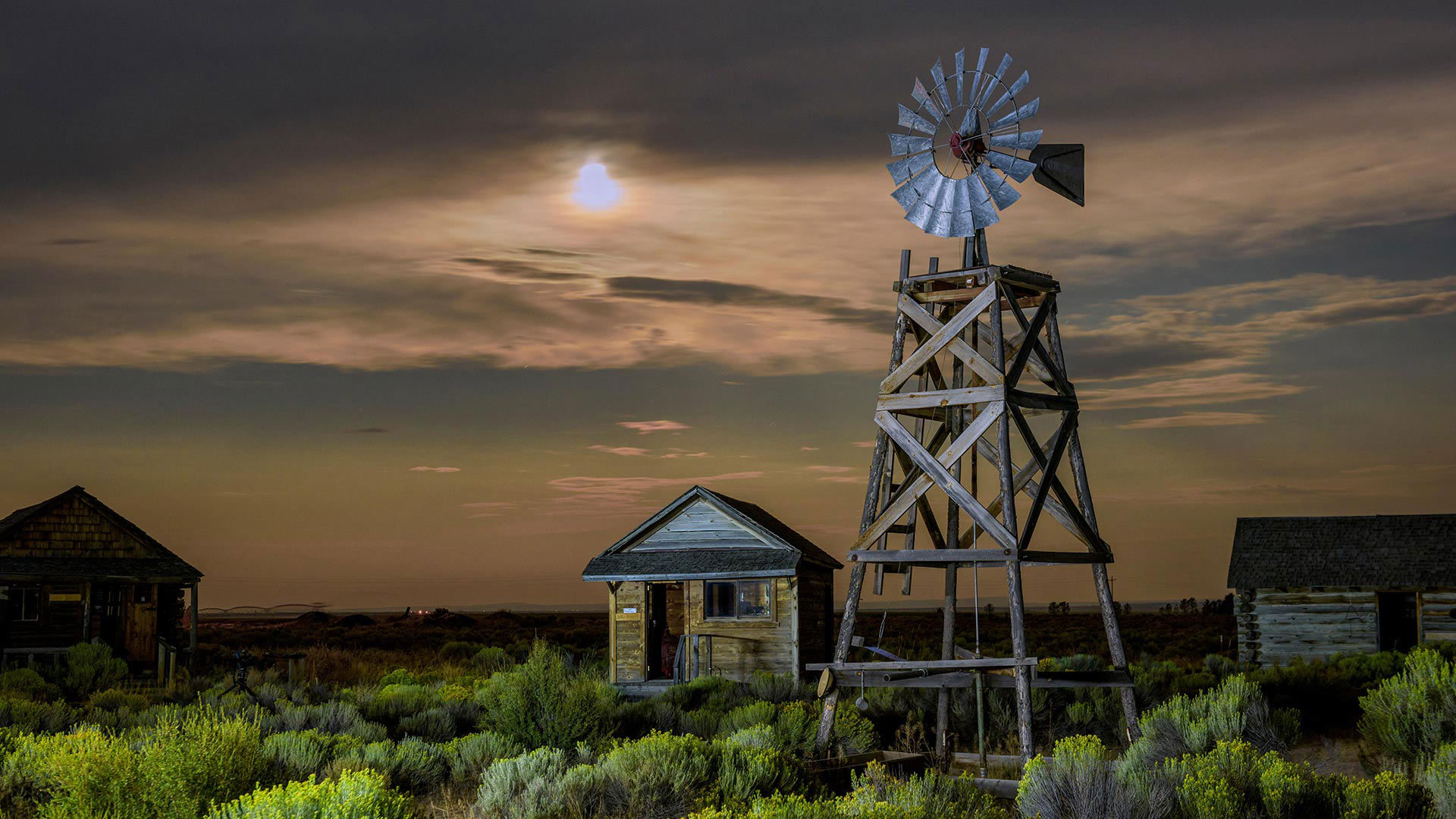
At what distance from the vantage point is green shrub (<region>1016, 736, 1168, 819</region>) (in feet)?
32.0

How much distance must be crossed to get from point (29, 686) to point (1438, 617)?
108 feet

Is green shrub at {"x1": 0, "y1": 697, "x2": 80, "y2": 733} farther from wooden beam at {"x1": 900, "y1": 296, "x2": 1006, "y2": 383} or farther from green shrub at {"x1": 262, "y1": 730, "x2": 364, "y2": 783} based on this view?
wooden beam at {"x1": 900, "y1": 296, "x2": 1006, "y2": 383}

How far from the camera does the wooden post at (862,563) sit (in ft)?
49.1

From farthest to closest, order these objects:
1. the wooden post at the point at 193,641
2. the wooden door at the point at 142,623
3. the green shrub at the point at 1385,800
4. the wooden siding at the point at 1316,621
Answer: the wooden door at the point at 142,623 → the wooden post at the point at 193,641 → the wooden siding at the point at 1316,621 → the green shrub at the point at 1385,800

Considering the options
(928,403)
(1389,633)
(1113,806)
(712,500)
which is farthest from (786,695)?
(1389,633)

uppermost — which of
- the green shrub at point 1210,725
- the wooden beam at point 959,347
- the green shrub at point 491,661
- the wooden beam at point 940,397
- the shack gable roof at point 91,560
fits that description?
the wooden beam at point 959,347

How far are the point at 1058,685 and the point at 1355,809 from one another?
17.5 ft

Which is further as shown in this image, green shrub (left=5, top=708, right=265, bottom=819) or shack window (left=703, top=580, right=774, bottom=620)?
shack window (left=703, top=580, right=774, bottom=620)

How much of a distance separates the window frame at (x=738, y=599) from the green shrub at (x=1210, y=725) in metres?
11.6

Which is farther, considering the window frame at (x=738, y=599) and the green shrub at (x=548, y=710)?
the window frame at (x=738, y=599)

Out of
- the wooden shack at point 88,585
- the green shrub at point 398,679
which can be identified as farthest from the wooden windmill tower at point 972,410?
the wooden shack at point 88,585

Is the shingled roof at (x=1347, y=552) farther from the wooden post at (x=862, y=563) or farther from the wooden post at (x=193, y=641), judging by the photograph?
the wooden post at (x=193, y=641)

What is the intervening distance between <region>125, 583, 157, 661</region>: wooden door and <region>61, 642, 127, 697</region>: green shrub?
1.59 m

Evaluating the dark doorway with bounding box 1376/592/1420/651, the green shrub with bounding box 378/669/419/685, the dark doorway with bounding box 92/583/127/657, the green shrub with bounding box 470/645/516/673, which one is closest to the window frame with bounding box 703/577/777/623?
the green shrub with bounding box 470/645/516/673
